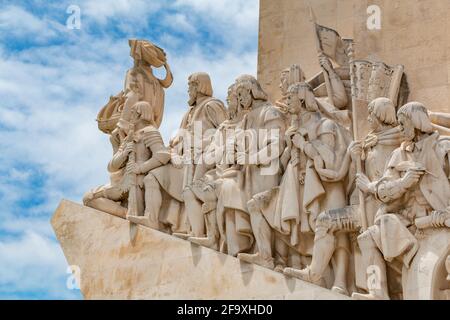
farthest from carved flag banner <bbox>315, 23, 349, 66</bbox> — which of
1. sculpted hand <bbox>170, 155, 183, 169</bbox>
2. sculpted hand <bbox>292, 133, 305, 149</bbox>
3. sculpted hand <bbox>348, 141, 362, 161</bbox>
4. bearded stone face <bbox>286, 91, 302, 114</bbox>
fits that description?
sculpted hand <bbox>170, 155, 183, 169</bbox>

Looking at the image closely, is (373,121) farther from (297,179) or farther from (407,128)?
(297,179)

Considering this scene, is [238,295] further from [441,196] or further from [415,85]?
[415,85]

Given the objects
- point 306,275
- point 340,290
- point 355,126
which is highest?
point 355,126

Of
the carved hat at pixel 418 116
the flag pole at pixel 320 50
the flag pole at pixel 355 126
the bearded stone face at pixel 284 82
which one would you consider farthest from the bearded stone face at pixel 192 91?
the carved hat at pixel 418 116

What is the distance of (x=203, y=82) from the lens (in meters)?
12.8

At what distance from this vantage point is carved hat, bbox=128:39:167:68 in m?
13.9

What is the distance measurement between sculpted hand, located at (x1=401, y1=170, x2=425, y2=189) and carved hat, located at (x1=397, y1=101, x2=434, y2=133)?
452mm

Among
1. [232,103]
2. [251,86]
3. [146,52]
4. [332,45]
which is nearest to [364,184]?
[251,86]

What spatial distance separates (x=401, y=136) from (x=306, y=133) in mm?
1074

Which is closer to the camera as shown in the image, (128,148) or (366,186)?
(366,186)

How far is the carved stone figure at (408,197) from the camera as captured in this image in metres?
9.95

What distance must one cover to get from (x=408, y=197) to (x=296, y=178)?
1.31 meters

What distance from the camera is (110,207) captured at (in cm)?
1276
